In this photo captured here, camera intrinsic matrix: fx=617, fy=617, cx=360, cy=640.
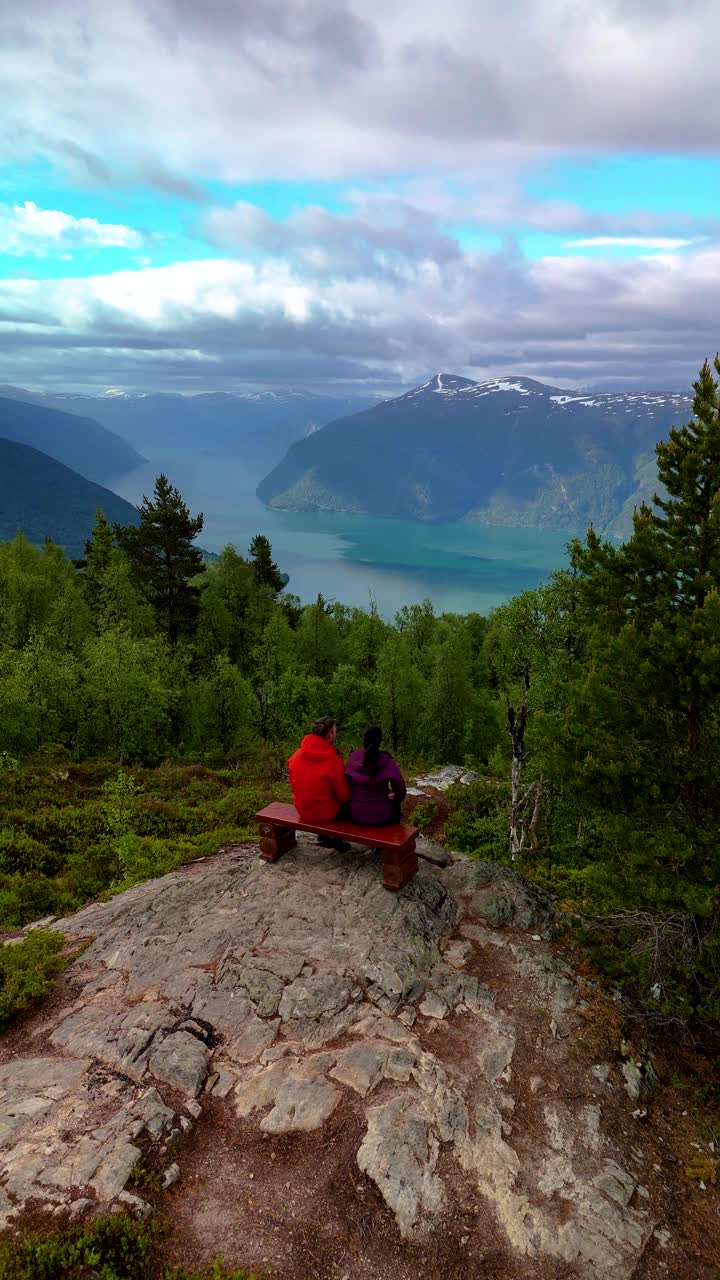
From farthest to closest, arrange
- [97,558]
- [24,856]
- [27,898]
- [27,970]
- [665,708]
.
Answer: [97,558], [24,856], [27,898], [27,970], [665,708]

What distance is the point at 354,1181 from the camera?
612cm

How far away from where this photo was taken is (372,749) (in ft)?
31.8

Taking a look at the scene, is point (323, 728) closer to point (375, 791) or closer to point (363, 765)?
point (363, 765)

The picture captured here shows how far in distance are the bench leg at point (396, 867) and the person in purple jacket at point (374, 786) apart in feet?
1.68

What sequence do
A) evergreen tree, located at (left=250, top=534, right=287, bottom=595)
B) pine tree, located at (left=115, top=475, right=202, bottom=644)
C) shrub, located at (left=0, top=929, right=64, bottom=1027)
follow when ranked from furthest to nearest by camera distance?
evergreen tree, located at (left=250, top=534, right=287, bottom=595) < pine tree, located at (left=115, top=475, right=202, bottom=644) < shrub, located at (left=0, top=929, right=64, bottom=1027)

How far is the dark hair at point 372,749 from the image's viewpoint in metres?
9.44

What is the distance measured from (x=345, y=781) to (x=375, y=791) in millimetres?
531

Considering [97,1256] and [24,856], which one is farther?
[24,856]

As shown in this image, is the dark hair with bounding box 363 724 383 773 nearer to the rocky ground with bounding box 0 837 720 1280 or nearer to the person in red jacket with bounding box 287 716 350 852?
the person in red jacket with bounding box 287 716 350 852

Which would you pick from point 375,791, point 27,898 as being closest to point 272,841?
point 375,791

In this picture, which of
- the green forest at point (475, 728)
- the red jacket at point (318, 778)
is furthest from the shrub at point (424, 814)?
the red jacket at point (318, 778)

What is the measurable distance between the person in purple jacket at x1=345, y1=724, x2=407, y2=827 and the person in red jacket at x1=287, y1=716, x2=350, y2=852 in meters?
0.21

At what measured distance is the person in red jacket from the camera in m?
9.88

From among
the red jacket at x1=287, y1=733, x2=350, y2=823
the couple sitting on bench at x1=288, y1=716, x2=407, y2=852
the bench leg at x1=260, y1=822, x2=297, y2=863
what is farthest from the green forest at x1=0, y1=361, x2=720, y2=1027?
the bench leg at x1=260, y1=822, x2=297, y2=863
